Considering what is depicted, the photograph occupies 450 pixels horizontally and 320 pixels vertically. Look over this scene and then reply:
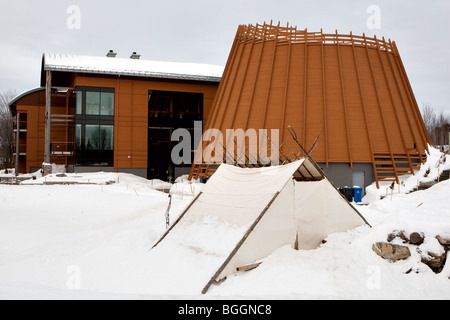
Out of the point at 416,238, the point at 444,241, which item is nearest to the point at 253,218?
the point at 416,238

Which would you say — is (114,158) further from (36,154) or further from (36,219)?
(36,219)

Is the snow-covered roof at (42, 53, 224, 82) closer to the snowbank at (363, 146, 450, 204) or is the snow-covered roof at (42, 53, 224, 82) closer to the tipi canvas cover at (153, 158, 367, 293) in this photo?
the snowbank at (363, 146, 450, 204)

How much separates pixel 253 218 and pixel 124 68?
90.9 ft

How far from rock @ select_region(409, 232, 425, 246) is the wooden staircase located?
15304 millimetres

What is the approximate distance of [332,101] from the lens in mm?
23047

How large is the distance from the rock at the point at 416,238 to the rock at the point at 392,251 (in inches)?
8.0

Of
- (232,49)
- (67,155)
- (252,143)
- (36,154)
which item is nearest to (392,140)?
(252,143)

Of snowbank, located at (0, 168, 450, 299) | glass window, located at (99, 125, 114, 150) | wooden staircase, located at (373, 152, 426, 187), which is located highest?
glass window, located at (99, 125, 114, 150)

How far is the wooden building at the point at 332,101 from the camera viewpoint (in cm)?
2250

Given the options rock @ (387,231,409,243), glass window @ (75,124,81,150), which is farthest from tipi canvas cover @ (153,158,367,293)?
glass window @ (75,124,81,150)

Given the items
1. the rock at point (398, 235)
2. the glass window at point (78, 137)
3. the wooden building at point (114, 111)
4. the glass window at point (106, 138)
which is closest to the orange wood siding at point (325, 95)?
the wooden building at point (114, 111)

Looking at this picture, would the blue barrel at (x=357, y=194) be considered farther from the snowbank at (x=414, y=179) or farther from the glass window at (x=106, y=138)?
the glass window at (x=106, y=138)

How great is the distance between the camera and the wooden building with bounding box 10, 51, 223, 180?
32438mm

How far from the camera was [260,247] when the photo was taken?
329 inches
